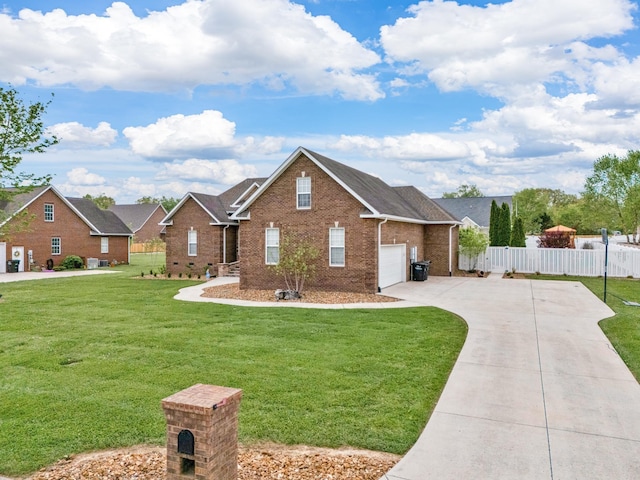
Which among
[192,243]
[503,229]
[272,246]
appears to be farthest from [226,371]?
[503,229]

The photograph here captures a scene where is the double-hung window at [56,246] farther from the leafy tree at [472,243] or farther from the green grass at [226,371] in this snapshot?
the leafy tree at [472,243]

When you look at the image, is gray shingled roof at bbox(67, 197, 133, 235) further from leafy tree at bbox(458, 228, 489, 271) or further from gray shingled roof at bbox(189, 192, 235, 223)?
leafy tree at bbox(458, 228, 489, 271)

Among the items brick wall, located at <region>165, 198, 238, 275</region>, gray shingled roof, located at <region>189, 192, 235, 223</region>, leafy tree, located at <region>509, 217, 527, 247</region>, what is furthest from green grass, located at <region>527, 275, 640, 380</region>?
gray shingled roof, located at <region>189, 192, 235, 223</region>

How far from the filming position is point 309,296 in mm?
17234

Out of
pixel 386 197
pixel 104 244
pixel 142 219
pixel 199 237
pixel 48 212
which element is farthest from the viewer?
pixel 142 219

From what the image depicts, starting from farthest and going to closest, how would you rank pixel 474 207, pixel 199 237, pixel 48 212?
pixel 474 207 < pixel 48 212 < pixel 199 237

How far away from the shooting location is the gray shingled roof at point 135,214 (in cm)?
6280

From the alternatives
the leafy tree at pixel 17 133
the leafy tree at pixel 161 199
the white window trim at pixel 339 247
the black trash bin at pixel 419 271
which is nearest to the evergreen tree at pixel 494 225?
the black trash bin at pixel 419 271

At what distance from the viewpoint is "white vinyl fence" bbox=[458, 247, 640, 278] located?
2350 cm

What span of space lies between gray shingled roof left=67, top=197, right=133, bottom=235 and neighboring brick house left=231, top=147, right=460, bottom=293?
20.1 meters

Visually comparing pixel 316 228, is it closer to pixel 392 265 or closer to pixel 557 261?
pixel 392 265

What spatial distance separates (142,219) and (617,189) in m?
57.0

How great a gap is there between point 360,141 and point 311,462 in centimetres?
2452

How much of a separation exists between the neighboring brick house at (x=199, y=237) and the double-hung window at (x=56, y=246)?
37.0 feet
